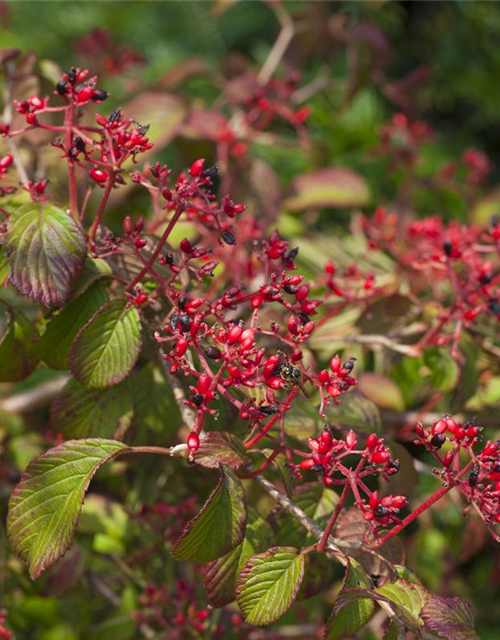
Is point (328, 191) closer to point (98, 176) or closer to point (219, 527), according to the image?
point (98, 176)

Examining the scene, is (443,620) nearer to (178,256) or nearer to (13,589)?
(178,256)

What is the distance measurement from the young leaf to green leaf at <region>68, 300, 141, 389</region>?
0.37 m

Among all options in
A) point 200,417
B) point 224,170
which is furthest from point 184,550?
point 224,170

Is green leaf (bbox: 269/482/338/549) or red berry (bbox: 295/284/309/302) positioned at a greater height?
red berry (bbox: 295/284/309/302)

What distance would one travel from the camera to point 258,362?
0.75m

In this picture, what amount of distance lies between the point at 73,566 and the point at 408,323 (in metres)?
0.66

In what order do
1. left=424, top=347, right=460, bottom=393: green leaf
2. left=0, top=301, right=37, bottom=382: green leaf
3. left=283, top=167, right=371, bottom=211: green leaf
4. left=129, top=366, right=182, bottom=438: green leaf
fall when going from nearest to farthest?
→ left=0, top=301, right=37, bottom=382: green leaf
left=129, top=366, right=182, bottom=438: green leaf
left=424, top=347, right=460, bottom=393: green leaf
left=283, top=167, right=371, bottom=211: green leaf

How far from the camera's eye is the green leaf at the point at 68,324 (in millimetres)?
895

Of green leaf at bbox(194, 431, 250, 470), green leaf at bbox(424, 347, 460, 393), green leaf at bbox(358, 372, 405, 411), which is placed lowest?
green leaf at bbox(358, 372, 405, 411)

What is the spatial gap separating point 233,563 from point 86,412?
0.79 ft

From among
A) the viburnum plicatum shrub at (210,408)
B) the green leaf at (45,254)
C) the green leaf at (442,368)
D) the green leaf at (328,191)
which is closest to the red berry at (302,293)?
the viburnum plicatum shrub at (210,408)

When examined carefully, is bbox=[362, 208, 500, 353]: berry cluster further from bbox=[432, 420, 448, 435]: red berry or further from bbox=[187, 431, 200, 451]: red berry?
bbox=[187, 431, 200, 451]: red berry

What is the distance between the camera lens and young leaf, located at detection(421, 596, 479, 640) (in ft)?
2.35

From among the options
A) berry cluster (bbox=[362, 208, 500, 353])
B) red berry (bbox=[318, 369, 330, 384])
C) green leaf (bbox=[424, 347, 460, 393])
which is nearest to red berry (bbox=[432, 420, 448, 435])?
red berry (bbox=[318, 369, 330, 384])
